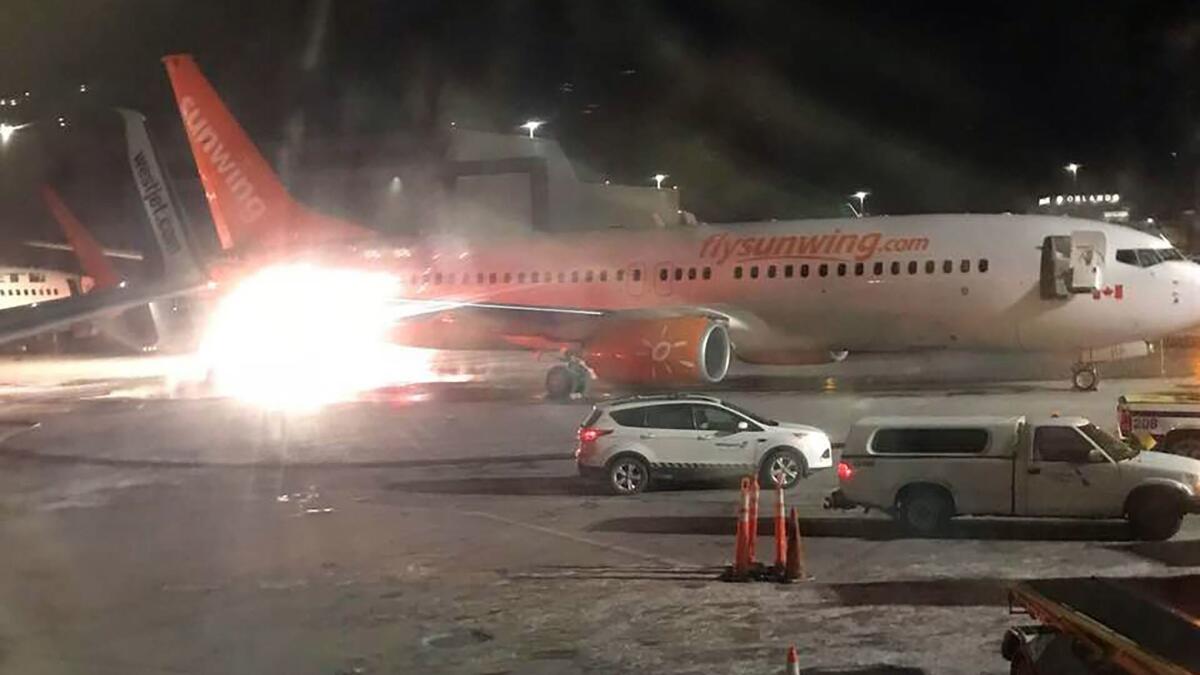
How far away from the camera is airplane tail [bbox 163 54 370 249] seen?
129 feet

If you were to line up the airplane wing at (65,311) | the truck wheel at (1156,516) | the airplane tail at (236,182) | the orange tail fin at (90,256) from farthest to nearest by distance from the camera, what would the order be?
the orange tail fin at (90,256), the airplane tail at (236,182), the truck wheel at (1156,516), the airplane wing at (65,311)

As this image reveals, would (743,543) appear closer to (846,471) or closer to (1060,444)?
(846,471)

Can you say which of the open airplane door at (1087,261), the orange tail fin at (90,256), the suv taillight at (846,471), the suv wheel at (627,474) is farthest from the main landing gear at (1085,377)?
the orange tail fin at (90,256)

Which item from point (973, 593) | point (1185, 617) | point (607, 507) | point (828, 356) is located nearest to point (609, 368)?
point (828, 356)

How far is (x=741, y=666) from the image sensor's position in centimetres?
1012

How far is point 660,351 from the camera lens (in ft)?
98.8

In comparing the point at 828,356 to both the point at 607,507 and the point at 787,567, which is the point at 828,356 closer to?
the point at 607,507

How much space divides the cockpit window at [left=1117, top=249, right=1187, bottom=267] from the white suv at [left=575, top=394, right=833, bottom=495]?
14.0 metres

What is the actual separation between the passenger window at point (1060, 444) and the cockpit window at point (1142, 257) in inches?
642

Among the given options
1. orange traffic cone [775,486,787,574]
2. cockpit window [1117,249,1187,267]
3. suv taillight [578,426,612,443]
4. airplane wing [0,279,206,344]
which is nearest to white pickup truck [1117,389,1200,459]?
orange traffic cone [775,486,787,574]

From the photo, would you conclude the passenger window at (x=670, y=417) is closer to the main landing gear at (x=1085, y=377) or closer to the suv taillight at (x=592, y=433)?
the suv taillight at (x=592, y=433)

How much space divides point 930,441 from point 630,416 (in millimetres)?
5211

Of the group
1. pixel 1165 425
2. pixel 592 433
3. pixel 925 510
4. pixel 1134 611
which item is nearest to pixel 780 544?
pixel 925 510

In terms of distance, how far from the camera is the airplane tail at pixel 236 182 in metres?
39.4
